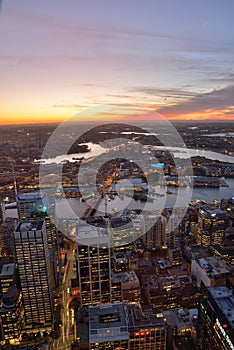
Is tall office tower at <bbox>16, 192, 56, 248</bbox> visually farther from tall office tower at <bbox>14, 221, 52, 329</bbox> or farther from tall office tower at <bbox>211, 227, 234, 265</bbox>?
tall office tower at <bbox>211, 227, 234, 265</bbox>

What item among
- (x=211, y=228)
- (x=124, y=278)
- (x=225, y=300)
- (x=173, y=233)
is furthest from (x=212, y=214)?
(x=225, y=300)

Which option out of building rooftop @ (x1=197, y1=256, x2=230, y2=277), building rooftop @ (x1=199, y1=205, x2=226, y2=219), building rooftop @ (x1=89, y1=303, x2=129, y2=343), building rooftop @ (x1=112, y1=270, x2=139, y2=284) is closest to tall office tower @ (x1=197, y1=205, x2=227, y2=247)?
building rooftop @ (x1=199, y1=205, x2=226, y2=219)

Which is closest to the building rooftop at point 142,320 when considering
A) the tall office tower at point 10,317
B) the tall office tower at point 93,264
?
the tall office tower at point 93,264

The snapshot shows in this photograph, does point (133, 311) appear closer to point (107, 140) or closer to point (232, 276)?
point (232, 276)

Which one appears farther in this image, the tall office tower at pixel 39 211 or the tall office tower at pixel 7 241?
the tall office tower at pixel 7 241

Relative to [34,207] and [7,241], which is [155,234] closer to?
[34,207]

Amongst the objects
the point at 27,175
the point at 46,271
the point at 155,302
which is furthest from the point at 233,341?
the point at 27,175

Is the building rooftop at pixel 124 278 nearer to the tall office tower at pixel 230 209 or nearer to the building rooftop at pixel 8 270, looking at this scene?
the building rooftop at pixel 8 270
